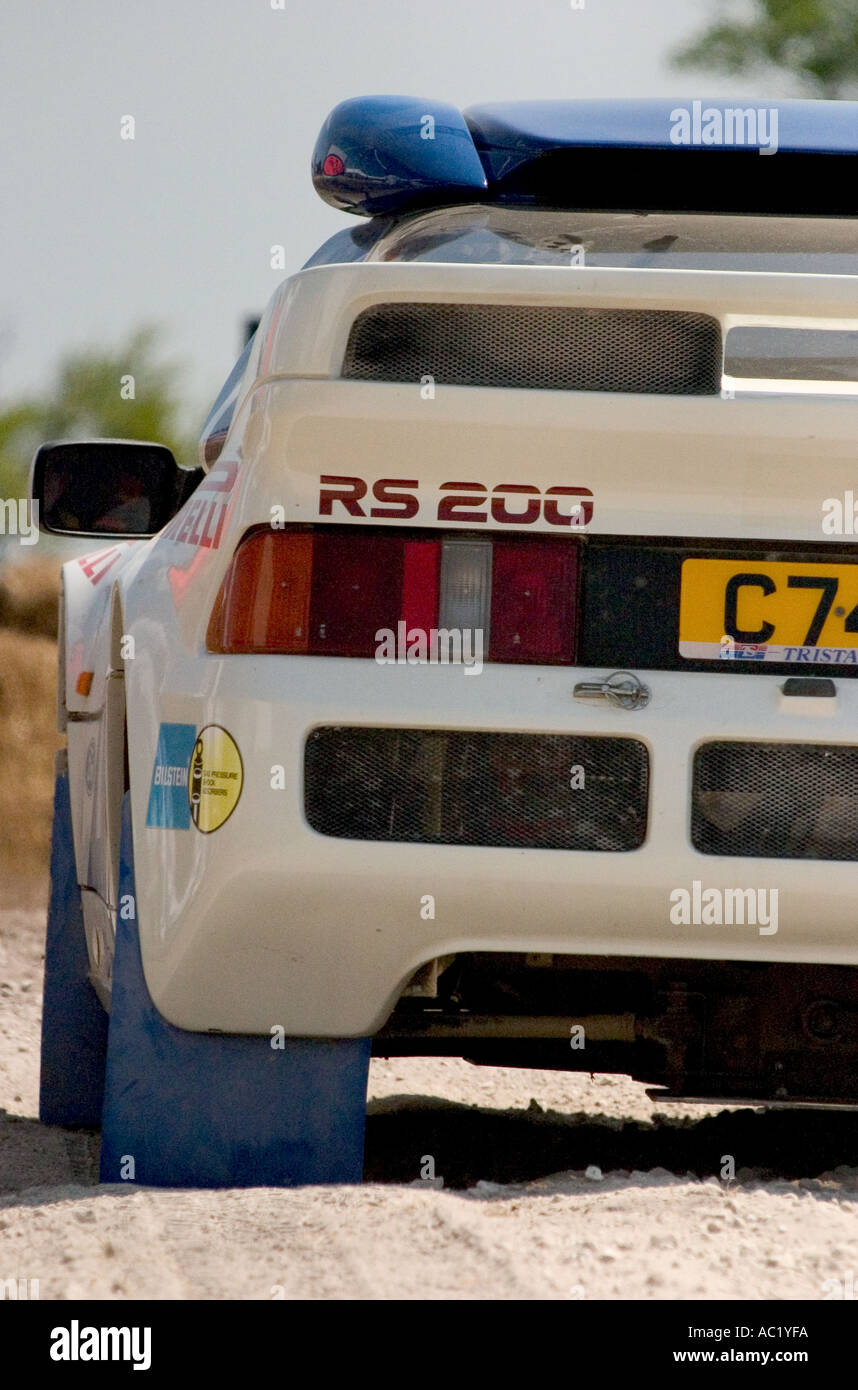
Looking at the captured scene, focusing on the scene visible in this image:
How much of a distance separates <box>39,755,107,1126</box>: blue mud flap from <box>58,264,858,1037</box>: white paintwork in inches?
62.6

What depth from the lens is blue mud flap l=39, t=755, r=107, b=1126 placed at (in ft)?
13.7

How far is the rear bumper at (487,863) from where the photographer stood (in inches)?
102

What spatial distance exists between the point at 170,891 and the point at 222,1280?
67 centimetres

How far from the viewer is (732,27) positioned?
27594 mm

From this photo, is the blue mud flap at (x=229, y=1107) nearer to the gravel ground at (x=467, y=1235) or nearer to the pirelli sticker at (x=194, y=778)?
the gravel ground at (x=467, y=1235)

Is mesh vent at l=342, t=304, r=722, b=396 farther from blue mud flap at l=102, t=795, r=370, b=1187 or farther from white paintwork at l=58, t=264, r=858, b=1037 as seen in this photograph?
blue mud flap at l=102, t=795, r=370, b=1187

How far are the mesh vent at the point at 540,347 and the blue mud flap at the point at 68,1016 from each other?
75.6 inches

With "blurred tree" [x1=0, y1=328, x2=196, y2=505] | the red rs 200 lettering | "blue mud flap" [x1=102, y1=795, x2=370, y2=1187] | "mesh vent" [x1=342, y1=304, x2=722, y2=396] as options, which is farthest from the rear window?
"blurred tree" [x1=0, y1=328, x2=196, y2=505]

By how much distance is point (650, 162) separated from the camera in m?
3.28

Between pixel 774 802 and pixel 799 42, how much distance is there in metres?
27.9

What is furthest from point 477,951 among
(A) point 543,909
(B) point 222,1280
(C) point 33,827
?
(C) point 33,827
